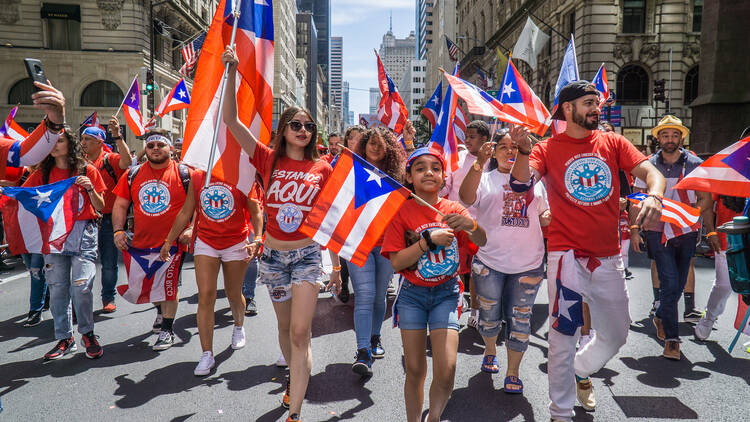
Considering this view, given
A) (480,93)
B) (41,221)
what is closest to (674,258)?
(480,93)

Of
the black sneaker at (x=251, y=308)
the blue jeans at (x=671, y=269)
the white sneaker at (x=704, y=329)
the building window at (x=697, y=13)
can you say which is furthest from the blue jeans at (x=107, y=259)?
the building window at (x=697, y=13)

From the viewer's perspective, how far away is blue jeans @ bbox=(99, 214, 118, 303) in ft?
22.8

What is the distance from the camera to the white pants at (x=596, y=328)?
3.64m

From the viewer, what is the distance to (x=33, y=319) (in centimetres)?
630

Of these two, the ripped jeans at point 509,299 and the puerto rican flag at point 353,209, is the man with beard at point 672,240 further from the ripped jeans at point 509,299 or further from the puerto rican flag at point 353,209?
the puerto rican flag at point 353,209

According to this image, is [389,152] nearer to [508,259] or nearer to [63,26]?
[508,259]

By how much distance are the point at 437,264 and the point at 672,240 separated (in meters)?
3.36

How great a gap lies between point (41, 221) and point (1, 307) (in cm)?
281

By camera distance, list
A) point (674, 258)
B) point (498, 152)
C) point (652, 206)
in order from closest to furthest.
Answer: point (652, 206)
point (498, 152)
point (674, 258)

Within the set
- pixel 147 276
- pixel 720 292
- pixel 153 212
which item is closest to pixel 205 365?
pixel 147 276

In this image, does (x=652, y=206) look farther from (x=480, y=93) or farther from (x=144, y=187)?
(x=144, y=187)

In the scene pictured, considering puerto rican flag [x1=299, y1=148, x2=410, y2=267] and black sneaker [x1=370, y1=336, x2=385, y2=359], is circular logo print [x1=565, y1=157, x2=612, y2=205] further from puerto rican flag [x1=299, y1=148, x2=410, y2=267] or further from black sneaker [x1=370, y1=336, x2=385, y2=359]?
black sneaker [x1=370, y1=336, x2=385, y2=359]

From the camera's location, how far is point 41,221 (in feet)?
16.6

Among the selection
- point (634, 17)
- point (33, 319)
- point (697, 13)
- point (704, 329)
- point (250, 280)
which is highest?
point (697, 13)
